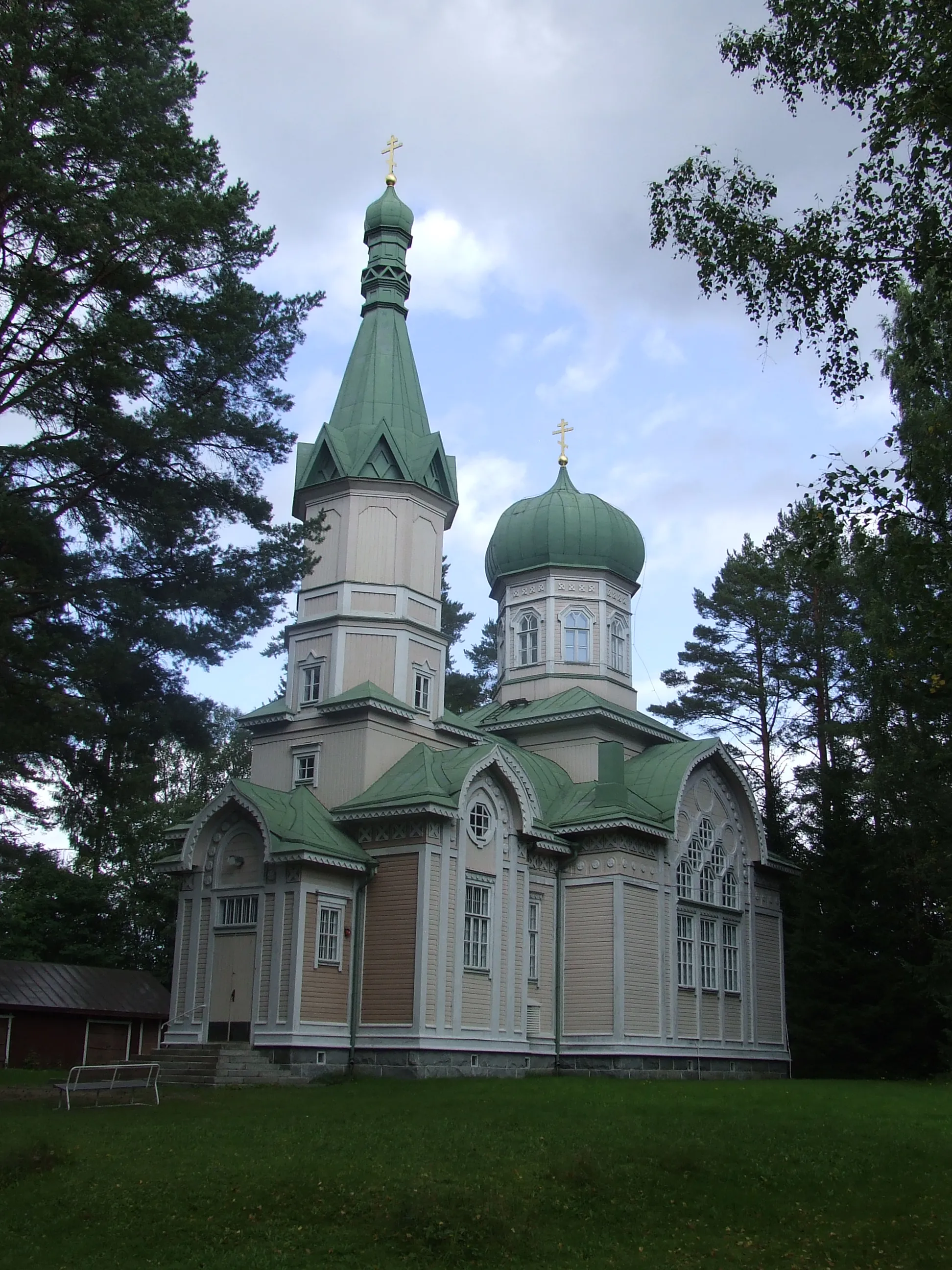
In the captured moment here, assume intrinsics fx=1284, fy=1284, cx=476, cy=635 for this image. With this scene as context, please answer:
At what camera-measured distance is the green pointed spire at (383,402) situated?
2631cm

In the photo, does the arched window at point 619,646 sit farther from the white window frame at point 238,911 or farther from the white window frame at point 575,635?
the white window frame at point 238,911

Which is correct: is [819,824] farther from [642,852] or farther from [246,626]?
[246,626]

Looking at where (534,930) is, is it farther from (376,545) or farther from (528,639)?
(528,639)

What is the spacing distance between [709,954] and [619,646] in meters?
8.19

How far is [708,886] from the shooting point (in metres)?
28.0

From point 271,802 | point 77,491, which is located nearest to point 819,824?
point 271,802

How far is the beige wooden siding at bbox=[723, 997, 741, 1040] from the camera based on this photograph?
1081 inches

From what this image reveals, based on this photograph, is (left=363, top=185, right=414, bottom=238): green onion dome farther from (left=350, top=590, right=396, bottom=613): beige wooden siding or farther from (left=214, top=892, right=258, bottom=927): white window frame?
(left=214, top=892, right=258, bottom=927): white window frame

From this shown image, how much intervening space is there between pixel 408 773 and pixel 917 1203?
13.3m

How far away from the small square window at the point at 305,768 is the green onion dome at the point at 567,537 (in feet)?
31.6

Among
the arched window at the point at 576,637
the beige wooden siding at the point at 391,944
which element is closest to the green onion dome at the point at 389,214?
the arched window at the point at 576,637

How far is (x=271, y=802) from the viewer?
2266cm

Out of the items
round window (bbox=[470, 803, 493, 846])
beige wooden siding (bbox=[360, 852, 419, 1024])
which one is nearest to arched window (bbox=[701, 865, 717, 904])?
round window (bbox=[470, 803, 493, 846])

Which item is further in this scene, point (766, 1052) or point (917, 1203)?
point (766, 1052)
